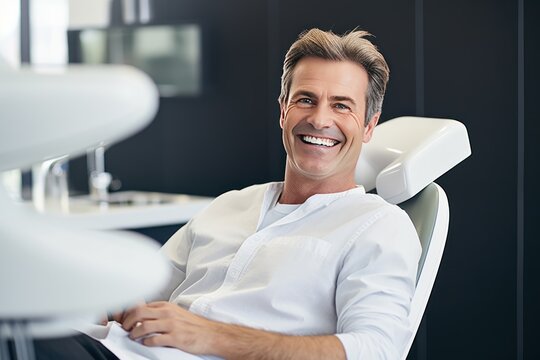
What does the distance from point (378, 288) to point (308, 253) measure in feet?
0.63

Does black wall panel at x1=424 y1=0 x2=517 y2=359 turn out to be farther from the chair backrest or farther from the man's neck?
the man's neck

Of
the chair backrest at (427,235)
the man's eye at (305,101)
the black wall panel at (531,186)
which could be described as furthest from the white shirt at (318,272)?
the black wall panel at (531,186)

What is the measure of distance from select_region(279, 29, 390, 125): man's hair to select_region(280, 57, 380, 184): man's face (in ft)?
0.05

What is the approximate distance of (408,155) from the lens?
1.92 m

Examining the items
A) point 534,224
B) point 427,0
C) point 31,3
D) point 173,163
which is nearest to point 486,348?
point 534,224

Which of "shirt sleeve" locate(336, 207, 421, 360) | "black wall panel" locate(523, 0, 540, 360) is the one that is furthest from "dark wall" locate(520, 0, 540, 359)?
"shirt sleeve" locate(336, 207, 421, 360)

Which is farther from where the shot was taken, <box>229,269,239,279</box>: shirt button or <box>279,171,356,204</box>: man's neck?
<box>279,171,356,204</box>: man's neck

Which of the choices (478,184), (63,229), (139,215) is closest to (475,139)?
(478,184)

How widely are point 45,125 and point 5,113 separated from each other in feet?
0.06

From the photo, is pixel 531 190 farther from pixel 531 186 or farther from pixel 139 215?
pixel 139 215

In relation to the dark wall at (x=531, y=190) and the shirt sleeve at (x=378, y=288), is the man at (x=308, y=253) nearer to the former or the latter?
the shirt sleeve at (x=378, y=288)

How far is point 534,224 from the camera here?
3.01 m

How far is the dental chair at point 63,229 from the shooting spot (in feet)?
1.05

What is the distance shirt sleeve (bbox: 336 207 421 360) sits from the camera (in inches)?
58.8
